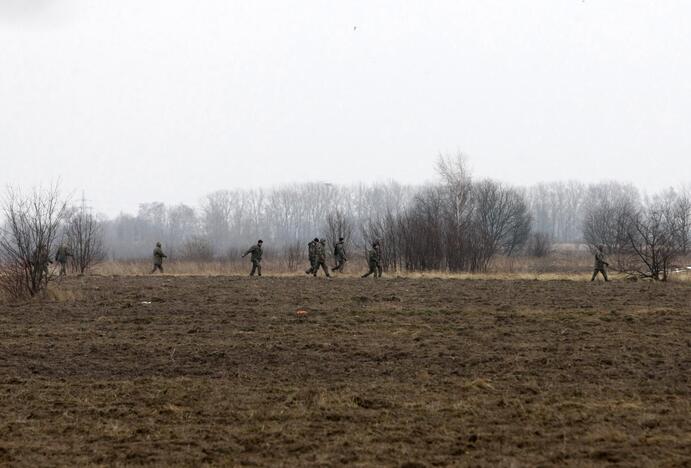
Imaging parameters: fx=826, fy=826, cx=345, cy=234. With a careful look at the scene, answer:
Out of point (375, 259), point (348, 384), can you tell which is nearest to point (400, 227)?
point (375, 259)

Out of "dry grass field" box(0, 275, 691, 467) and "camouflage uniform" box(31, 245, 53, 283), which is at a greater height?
"camouflage uniform" box(31, 245, 53, 283)

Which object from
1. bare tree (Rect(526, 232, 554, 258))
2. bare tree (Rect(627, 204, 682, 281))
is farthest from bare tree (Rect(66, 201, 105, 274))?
bare tree (Rect(526, 232, 554, 258))

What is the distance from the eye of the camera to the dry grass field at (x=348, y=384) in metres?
6.48

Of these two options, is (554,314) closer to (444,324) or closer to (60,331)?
(444,324)

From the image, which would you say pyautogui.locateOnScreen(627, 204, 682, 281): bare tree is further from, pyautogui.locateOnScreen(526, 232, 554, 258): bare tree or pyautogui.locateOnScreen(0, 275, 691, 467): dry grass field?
pyautogui.locateOnScreen(526, 232, 554, 258): bare tree

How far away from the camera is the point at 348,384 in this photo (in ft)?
29.9

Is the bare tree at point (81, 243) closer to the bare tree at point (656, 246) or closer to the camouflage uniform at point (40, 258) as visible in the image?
the camouflage uniform at point (40, 258)

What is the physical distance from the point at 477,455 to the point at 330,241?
36370 mm

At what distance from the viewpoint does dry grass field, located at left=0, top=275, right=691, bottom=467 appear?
6.48m

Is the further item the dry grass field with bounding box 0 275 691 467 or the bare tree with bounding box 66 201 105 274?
the bare tree with bounding box 66 201 105 274

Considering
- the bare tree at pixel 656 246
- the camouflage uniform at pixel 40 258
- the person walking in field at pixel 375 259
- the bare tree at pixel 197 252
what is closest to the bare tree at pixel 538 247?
the bare tree at pixel 197 252

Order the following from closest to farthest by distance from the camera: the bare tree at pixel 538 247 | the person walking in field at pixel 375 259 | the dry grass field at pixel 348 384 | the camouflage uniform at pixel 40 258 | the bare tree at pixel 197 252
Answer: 1. the dry grass field at pixel 348 384
2. the camouflage uniform at pixel 40 258
3. the person walking in field at pixel 375 259
4. the bare tree at pixel 197 252
5. the bare tree at pixel 538 247

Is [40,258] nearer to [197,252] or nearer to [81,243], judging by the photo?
[81,243]

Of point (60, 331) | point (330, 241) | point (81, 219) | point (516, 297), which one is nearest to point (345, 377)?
point (60, 331)
